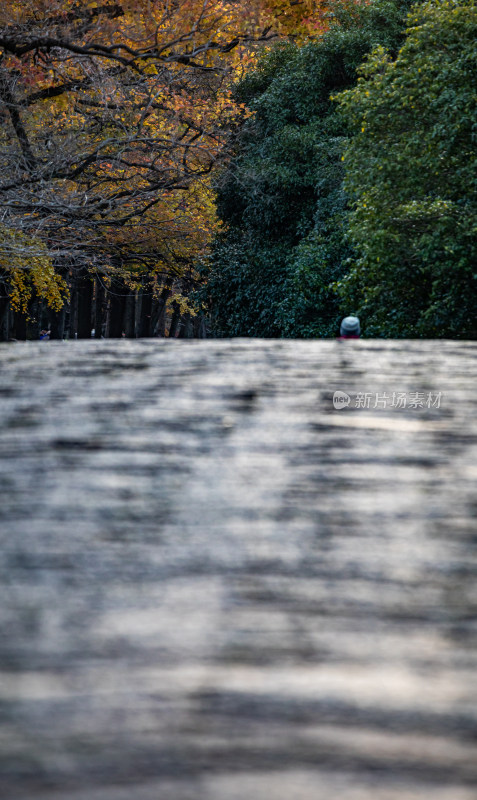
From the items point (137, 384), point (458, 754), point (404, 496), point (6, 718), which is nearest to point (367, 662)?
point (458, 754)

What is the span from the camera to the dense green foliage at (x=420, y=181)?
16375mm

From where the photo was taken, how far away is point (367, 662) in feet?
5.41

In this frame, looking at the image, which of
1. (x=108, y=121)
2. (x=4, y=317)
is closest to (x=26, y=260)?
(x=108, y=121)

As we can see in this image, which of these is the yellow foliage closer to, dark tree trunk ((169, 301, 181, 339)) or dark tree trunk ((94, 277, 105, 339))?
dark tree trunk ((169, 301, 181, 339))

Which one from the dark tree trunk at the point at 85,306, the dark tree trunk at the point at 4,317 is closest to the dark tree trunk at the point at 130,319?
the dark tree trunk at the point at 85,306

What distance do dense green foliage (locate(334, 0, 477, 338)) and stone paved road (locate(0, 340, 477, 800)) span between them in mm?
13678

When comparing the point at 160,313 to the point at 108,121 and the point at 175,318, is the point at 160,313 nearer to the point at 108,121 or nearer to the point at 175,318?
the point at 175,318

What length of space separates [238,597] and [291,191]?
83.3 ft

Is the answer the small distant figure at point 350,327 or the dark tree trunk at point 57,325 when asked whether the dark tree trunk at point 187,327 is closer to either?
the dark tree trunk at point 57,325

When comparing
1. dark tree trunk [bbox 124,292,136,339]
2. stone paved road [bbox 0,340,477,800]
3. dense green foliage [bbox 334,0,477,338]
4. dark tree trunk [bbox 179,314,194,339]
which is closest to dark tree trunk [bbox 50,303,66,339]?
dark tree trunk [bbox 124,292,136,339]

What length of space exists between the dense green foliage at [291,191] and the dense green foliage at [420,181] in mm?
4039

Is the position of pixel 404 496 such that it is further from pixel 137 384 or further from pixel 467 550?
pixel 137 384

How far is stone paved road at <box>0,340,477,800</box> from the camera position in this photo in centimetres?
140

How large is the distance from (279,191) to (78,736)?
85.8 feet
